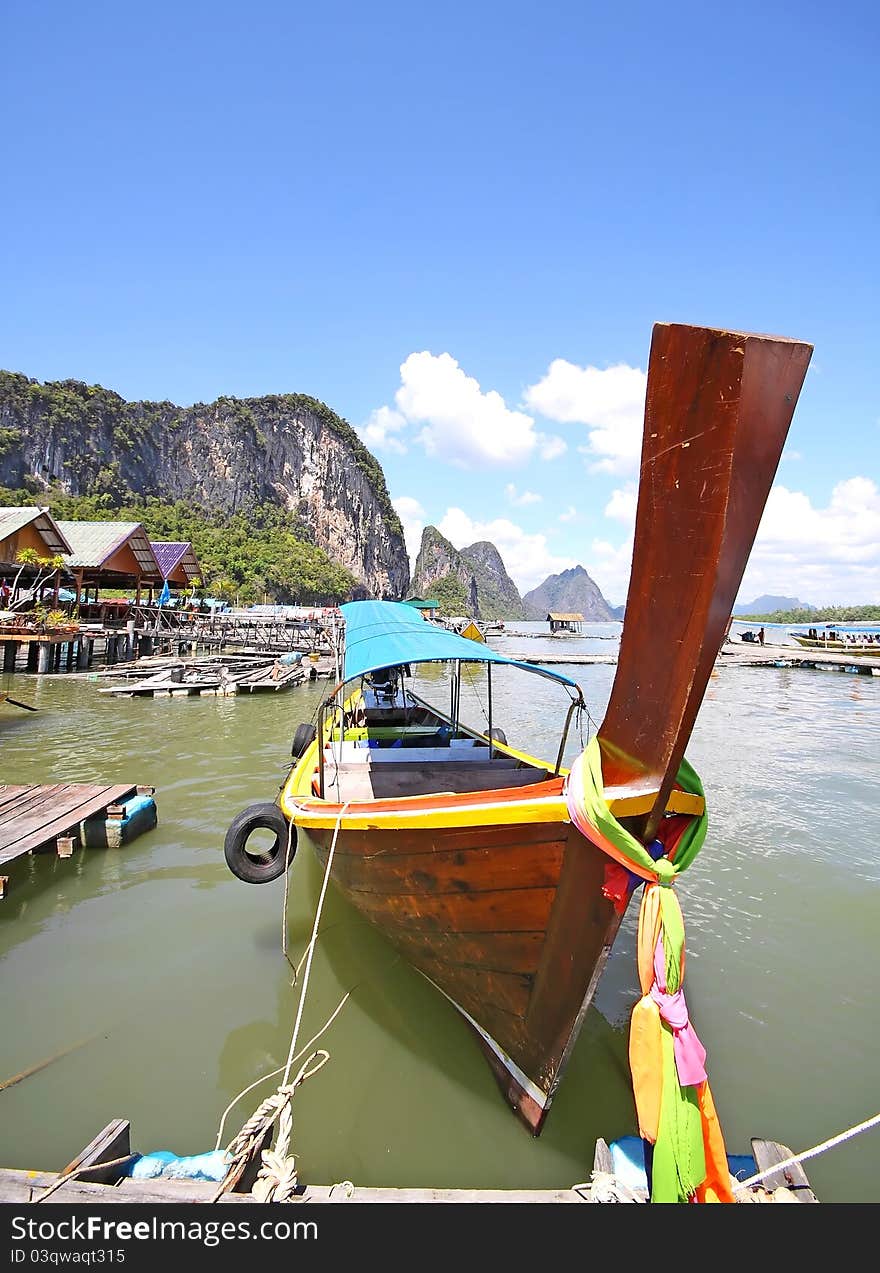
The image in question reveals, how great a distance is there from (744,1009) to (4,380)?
274ft

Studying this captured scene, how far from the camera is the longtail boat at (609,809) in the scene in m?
1.93

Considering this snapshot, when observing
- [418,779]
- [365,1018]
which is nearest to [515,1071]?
[365,1018]

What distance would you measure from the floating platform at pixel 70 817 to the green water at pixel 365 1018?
21 centimetres

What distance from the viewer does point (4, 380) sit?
62.9m

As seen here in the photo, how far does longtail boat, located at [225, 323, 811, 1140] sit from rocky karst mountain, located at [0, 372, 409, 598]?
74.9 metres

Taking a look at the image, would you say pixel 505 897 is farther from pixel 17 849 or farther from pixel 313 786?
pixel 17 849

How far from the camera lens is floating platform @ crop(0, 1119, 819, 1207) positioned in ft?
6.82

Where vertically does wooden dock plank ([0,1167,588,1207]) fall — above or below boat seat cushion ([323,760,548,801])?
below

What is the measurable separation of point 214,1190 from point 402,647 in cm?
316

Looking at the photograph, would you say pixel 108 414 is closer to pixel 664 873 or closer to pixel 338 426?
pixel 338 426

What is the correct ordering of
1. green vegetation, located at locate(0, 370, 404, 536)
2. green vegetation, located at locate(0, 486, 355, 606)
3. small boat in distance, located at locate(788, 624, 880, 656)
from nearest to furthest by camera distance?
small boat in distance, located at locate(788, 624, 880, 656) → green vegetation, located at locate(0, 486, 355, 606) → green vegetation, located at locate(0, 370, 404, 536)

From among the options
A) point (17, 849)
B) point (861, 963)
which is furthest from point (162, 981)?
point (861, 963)

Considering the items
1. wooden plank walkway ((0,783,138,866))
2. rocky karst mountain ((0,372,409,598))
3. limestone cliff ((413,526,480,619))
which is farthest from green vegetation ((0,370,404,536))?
wooden plank walkway ((0,783,138,866))

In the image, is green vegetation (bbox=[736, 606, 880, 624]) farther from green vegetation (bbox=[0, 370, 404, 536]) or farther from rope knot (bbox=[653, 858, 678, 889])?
rope knot (bbox=[653, 858, 678, 889])
